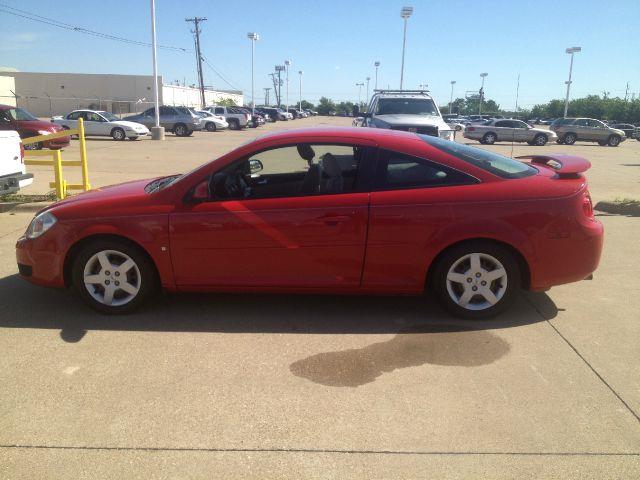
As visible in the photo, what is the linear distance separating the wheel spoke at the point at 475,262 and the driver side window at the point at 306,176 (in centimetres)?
110

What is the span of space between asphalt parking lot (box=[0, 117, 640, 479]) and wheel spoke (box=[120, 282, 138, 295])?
23 centimetres

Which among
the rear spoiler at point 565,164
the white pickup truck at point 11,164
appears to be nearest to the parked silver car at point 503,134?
the white pickup truck at point 11,164

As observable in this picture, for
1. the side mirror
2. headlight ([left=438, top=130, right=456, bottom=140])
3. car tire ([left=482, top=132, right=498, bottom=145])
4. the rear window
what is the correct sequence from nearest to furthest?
the rear window, the side mirror, headlight ([left=438, top=130, right=456, bottom=140]), car tire ([left=482, top=132, right=498, bottom=145])

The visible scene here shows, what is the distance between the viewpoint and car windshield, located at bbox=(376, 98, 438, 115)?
579 inches

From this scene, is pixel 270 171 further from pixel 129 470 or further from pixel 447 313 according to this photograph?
pixel 129 470

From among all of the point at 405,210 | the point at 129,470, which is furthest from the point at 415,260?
the point at 129,470

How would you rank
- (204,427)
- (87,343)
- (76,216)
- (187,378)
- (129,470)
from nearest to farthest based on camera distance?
(129,470) < (204,427) < (187,378) < (87,343) < (76,216)

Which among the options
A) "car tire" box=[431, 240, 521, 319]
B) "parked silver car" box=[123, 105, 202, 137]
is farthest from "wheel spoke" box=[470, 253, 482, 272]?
"parked silver car" box=[123, 105, 202, 137]

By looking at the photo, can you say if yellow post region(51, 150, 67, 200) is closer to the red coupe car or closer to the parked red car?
the red coupe car

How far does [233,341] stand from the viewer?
13.5ft

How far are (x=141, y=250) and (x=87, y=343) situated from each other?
33.0 inches

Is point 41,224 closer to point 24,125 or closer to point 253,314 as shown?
point 253,314

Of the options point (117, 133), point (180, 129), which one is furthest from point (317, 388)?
point (180, 129)

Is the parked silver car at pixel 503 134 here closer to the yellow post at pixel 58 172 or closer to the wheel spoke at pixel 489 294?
the yellow post at pixel 58 172
